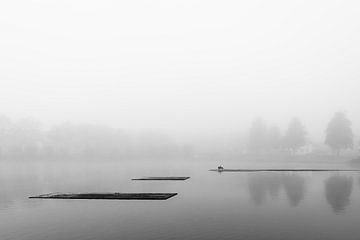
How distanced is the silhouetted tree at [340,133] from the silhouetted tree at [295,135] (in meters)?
21.9

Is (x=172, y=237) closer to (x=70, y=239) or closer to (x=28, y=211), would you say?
(x=70, y=239)

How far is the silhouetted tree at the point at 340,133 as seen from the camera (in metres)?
150

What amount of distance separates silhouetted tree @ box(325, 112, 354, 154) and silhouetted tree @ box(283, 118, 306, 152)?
2187cm

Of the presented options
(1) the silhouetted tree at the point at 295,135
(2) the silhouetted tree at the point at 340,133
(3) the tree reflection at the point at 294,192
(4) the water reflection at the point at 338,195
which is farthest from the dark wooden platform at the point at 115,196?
(1) the silhouetted tree at the point at 295,135

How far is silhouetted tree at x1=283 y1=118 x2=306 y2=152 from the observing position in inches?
6900

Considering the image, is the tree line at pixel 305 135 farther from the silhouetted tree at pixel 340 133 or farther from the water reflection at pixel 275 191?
the water reflection at pixel 275 191

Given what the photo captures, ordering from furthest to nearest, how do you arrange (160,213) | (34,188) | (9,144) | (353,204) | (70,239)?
(9,144), (34,188), (353,204), (160,213), (70,239)

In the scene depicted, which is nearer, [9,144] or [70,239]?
[70,239]

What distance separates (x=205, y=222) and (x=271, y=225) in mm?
7113

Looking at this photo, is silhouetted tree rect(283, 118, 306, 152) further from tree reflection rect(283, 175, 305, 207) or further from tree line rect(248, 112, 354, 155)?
tree reflection rect(283, 175, 305, 207)

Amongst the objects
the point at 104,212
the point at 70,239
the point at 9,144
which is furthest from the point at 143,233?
the point at 9,144

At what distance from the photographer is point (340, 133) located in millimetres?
150875

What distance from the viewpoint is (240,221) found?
37875 mm

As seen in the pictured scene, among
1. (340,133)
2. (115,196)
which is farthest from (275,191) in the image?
(340,133)
